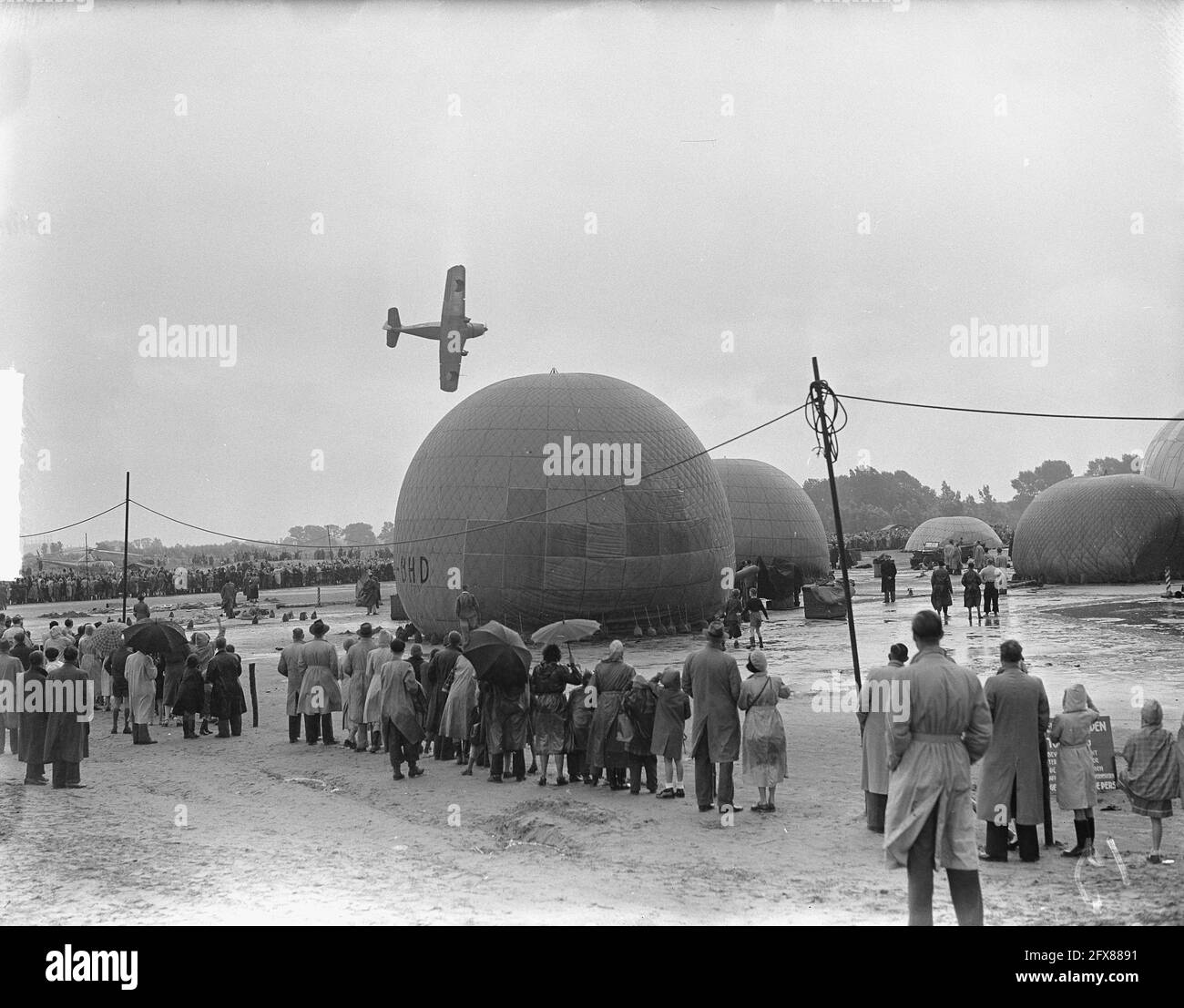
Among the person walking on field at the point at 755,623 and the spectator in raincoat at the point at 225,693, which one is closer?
the spectator in raincoat at the point at 225,693

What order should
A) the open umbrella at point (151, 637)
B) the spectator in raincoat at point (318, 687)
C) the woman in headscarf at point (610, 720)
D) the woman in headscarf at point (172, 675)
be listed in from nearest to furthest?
the woman in headscarf at point (610, 720) < the spectator in raincoat at point (318, 687) < the open umbrella at point (151, 637) < the woman in headscarf at point (172, 675)

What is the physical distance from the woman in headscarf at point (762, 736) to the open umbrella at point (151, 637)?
9.26 meters

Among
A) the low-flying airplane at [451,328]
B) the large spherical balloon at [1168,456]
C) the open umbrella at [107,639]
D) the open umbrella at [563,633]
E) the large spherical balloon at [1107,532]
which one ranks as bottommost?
the open umbrella at [107,639]

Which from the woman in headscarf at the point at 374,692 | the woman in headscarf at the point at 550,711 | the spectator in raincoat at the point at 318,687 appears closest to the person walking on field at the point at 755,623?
the woman in headscarf at the point at 374,692

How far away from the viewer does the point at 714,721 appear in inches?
385

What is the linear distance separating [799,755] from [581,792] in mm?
2978

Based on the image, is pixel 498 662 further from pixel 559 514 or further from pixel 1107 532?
pixel 1107 532

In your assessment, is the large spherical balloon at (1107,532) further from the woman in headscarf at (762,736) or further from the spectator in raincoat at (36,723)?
the spectator in raincoat at (36,723)

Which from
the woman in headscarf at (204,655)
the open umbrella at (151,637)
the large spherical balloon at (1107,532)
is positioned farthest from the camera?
the large spherical balloon at (1107,532)

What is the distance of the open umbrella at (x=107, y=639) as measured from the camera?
16.6 meters

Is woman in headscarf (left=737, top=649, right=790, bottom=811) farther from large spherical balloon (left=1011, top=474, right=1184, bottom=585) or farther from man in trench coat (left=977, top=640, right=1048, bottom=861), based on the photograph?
large spherical balloon (left=1011, top=474, right=1184, bottom=585)

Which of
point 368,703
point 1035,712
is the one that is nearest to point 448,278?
point 368,703
